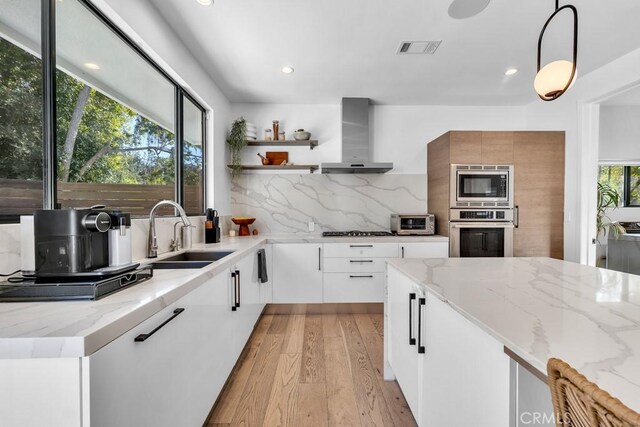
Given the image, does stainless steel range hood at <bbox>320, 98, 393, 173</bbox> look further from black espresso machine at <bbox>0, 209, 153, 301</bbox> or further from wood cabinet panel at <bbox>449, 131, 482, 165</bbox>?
black espresso machine at <bbox>0, 209, 153, 301</bbox>

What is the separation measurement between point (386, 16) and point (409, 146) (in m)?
1.99

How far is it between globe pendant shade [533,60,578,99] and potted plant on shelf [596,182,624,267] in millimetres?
3214

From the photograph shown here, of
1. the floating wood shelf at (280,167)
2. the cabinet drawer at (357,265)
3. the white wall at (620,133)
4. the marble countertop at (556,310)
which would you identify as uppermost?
the white wall at (620,133)

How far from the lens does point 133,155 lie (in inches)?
76.5

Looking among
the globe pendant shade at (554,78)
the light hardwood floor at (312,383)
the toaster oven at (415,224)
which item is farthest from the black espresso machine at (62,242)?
the toaster oven at (415,224)

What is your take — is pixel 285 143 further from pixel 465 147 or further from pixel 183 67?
pixel 465 147

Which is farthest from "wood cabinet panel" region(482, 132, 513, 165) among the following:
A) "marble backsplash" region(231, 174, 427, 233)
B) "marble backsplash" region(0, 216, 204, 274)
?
"marble backsplash" region(0, 216, 204, 274)

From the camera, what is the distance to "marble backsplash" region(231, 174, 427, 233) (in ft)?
12.2

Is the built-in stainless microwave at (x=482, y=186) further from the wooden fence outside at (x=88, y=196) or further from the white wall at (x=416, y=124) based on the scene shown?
the wooden fence outside at (x=88, y=196)

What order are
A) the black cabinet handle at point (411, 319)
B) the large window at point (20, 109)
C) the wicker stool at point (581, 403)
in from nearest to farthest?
the wicker stool at point (581, 403) < the large window at point (20, 109) < the black cabinet handle at point (411, 319)

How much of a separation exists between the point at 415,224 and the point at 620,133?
3.42 m

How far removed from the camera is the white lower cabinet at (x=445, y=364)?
77 centimetres

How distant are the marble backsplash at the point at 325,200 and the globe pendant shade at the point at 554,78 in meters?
2.35

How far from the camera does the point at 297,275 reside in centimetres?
310
